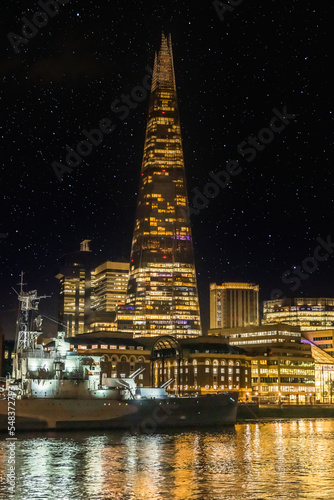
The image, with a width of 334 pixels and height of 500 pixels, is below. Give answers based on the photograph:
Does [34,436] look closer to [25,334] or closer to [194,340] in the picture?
[25,334]

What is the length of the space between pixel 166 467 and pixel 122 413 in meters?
29.5

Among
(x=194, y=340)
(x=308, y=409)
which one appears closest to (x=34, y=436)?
(x=308, y=409)

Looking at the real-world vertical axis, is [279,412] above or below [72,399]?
below

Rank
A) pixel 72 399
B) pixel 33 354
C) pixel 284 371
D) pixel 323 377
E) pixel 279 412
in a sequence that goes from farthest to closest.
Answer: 1. pixel 323 377
2. pixel 284 371
3. pixel 279 412
4. pixel 33 354
5. pixel 72 399

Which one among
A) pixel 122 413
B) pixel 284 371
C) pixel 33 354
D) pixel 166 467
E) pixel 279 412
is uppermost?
pixel 33 354

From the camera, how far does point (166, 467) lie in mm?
47219

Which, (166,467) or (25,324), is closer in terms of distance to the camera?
(166,467)

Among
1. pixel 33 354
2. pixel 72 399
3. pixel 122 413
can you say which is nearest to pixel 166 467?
pixel 72 399

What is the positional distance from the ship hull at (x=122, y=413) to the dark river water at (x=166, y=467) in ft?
9.60

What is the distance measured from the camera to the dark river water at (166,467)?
38344mm

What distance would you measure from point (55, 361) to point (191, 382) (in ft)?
260

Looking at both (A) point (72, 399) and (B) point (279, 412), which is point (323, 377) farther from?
(A) point (72, 399)

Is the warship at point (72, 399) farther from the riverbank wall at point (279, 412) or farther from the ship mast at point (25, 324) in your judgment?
the riverbank wall at point (279, 412)

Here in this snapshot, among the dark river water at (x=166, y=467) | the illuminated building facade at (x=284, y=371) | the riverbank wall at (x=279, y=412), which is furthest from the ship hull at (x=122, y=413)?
the illuminated building facade at (x=284, y=371)
